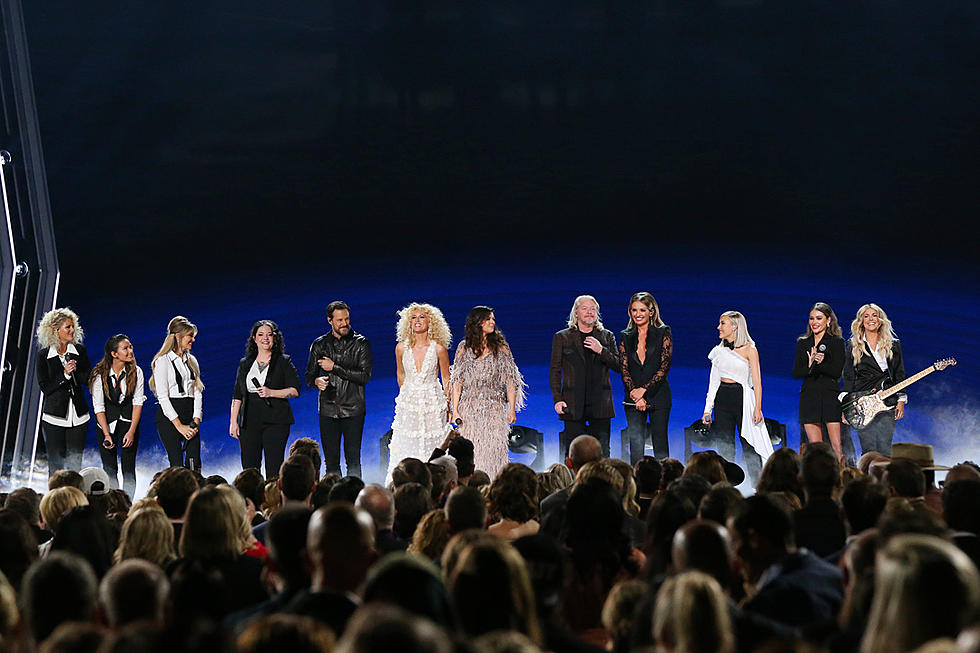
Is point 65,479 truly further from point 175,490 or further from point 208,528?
point 208,528

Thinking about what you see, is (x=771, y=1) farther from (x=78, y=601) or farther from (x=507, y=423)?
(x=78, y=601)

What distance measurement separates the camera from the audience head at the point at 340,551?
2.71 meters

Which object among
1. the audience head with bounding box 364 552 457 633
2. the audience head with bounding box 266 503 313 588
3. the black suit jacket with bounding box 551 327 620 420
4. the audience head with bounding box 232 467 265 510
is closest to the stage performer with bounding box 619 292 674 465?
the black suit jacket with bounding box 551 327 620 420

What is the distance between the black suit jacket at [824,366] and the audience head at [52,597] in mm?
6800

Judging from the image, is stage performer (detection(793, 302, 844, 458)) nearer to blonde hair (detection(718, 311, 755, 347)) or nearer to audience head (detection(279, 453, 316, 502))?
blonde hair (detection(718, 311, 755, 347))

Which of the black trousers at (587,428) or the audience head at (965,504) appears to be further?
the black trousers at (587,428)

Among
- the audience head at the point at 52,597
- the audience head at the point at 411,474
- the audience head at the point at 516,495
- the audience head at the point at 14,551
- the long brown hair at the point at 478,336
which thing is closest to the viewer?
the audience head at the point at 52,597

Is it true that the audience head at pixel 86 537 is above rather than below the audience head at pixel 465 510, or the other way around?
below

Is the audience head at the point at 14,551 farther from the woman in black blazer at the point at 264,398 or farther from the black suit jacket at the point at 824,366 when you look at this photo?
the black suit jacket at the point at 824,366

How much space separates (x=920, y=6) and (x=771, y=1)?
1442 millimetres

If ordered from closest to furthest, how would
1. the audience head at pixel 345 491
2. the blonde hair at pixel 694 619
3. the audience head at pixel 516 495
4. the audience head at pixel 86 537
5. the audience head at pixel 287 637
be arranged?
the audience head at pixel 287 637, the blonde hair at pixel 694 619, the audience head at pixel 86 537, the audience head at pixel 516 495, the audience head at pixel 345 491

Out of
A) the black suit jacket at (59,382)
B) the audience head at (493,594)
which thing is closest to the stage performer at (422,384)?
the black suit jacket at (59,382)

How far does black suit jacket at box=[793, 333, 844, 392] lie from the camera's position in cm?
869

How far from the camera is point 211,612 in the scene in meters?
2.86
